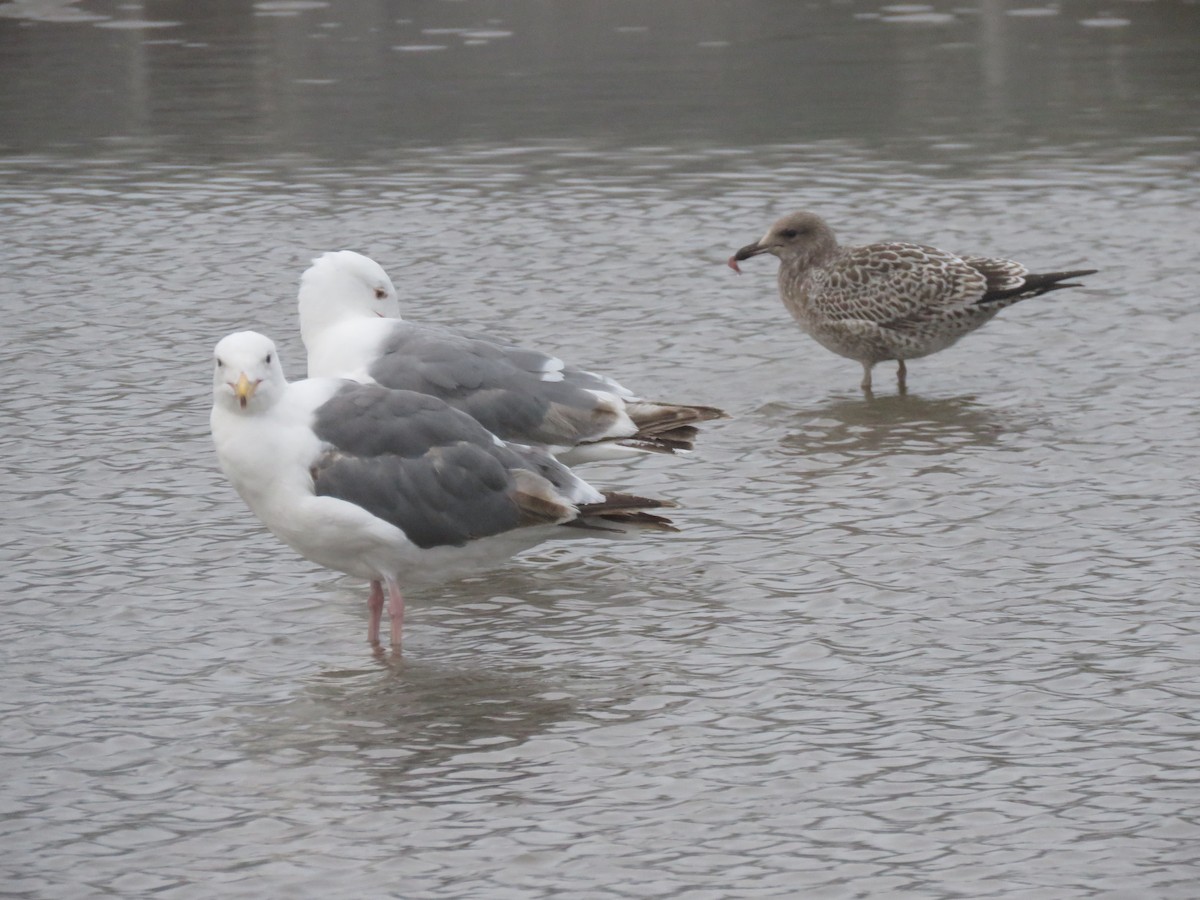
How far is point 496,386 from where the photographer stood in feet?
28.1

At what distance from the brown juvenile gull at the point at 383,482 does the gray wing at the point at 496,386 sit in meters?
0.55

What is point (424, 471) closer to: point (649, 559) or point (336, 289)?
point (649, 559)

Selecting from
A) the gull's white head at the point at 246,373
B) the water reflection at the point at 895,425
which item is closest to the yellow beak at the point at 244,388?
the gull's white head at the point at 246,373

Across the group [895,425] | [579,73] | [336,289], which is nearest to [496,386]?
[336,289]

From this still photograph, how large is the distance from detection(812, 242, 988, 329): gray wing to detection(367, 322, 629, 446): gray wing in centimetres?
258

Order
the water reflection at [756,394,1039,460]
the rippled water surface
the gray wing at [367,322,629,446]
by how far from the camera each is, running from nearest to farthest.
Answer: the rippled water surface < the gray wing at [367,322,629,446] < the water reflection at [756,394,1039,460]

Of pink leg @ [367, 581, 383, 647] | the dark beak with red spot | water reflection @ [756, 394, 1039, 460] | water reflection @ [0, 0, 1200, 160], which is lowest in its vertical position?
pink leg @ [367, 581, 383, 647]

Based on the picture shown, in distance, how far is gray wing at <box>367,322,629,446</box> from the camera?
8445 millimetres

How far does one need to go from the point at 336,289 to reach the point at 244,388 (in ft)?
5.99

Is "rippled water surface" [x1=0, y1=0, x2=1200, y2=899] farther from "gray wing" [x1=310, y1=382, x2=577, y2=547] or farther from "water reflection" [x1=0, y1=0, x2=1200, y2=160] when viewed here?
"gray wing" [x1=310, y1=382, x2=577, y2=547]

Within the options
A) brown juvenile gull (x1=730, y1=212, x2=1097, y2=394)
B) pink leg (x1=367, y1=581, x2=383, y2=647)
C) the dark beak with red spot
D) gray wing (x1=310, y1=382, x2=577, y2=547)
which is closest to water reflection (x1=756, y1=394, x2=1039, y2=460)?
brown juvenile gull (x1=730, y1=212, x2=1097, y2=394)

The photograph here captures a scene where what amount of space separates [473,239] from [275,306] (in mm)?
2129

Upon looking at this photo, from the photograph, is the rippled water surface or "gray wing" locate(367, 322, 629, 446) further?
"gray wing" locate(367, 322, 629, 446)

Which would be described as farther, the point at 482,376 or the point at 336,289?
the point at 336,289
